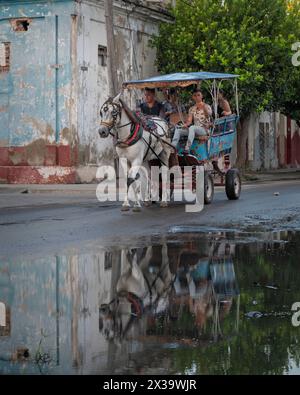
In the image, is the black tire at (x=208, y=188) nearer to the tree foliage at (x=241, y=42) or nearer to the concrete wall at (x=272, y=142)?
the tree foliage at (x=241, y=42)

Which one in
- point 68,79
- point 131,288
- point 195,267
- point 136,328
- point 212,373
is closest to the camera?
point 212,373

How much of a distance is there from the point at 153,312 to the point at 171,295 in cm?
78

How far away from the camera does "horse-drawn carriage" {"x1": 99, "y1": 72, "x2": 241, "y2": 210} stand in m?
16.5

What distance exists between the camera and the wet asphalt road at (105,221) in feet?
39.6

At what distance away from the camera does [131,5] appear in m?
31.9

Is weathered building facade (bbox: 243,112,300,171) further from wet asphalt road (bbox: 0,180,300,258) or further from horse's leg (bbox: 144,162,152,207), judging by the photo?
horse's leg (bbox: 144,162,152,207)

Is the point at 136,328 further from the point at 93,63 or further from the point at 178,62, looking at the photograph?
the point at 178,62

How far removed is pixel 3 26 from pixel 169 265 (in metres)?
21.4

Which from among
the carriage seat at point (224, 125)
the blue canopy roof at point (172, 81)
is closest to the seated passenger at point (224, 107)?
the carriage seat at point (224, 125)

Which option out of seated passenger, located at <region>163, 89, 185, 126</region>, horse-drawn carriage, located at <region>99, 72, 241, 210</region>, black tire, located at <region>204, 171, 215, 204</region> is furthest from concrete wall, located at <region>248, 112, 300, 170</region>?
black tire, located at <region>204, 171, 215, 204</region>

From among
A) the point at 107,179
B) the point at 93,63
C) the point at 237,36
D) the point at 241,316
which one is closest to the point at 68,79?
the point at 93,63

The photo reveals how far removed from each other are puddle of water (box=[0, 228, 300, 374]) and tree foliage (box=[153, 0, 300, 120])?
2031 cm

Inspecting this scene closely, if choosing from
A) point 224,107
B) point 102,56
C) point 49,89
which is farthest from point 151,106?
point 102,56

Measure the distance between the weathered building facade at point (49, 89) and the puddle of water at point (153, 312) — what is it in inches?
721
